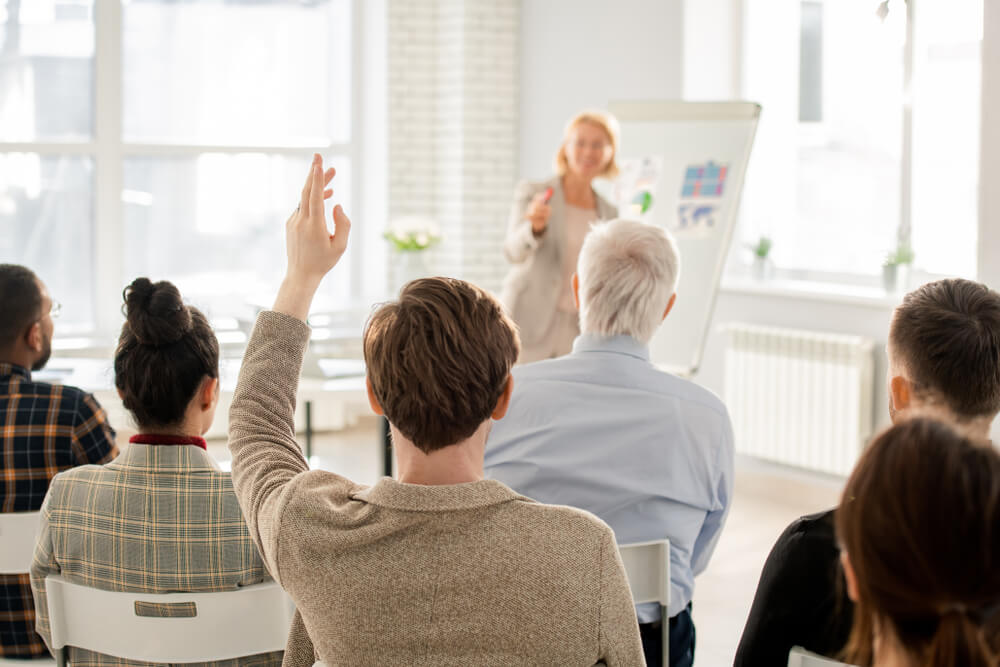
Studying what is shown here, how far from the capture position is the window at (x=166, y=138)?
627 cm

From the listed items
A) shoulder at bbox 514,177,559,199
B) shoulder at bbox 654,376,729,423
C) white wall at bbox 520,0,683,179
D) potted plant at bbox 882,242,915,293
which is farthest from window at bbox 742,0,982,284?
shoulder at bbox 654,376,729,423

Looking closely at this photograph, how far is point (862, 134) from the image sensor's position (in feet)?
17.2

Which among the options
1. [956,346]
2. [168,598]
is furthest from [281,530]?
[956,346]

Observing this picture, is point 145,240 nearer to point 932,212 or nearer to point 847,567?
point 932,212

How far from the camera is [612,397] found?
208cm

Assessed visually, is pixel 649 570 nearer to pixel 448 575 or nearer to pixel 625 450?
pixel 625 450

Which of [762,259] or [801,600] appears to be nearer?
[801,600]

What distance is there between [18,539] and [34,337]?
581mm

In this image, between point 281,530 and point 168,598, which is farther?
point 168,598

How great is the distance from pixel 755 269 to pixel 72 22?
4.12 m

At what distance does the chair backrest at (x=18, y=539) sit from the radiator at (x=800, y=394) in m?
3.54

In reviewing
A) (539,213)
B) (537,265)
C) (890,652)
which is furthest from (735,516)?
(890,652)

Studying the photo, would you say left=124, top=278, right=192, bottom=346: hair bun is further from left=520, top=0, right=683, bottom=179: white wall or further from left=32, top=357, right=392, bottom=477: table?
left=520, top=0, right=683, bottom=179: white wall

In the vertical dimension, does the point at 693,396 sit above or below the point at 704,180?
below
